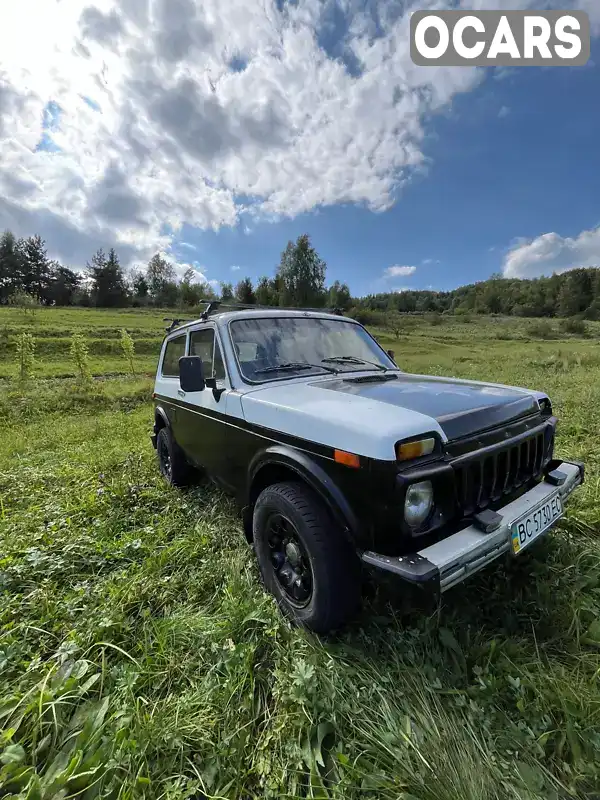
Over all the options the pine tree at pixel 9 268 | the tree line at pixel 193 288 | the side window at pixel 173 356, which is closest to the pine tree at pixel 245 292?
the tree line at pixel 193 288

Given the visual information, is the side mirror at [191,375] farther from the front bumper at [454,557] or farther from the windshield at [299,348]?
the front bumper at [454,557]

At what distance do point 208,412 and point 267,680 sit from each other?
198 cm

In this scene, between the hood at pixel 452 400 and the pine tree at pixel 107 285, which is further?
the pine tree at pixel 107 285

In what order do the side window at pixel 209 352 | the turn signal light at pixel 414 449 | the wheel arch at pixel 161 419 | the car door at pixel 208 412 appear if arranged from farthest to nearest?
the wheel arch at pixel 161 419 < the side window at pixel 209 352 < the car door at pixel 208 412 < the turn signal light at pixel 414 449

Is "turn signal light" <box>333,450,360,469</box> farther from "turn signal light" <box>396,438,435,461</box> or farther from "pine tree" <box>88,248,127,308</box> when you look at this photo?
"pine tree" <box>88,248,127,308</box>

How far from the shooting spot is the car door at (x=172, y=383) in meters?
4.17

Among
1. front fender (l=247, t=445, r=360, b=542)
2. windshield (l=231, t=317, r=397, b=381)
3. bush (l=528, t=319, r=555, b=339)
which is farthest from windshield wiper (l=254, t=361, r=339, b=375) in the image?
bush (l=528, t=319, r=555, b=339)

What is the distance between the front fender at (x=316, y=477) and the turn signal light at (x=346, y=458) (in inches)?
5.4

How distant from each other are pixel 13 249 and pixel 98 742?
80.4 metres

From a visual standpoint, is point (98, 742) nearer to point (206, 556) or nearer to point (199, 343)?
point (206, 556)

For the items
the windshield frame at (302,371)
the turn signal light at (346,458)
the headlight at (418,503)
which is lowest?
the headlight at (418,503)

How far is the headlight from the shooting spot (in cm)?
189

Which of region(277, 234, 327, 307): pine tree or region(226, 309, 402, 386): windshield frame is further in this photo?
region(277, 234, 327, 307): pine tree

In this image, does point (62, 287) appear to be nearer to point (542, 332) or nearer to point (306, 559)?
point (542, 332)
